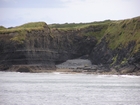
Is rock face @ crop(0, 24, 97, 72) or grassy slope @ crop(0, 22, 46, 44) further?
grassy slope @ crop(0, 22, 46, 44)

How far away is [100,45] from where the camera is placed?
569 ft

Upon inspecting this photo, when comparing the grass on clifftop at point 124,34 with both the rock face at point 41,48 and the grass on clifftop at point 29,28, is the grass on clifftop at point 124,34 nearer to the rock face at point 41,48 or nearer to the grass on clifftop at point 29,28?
the rock face at point 41,48

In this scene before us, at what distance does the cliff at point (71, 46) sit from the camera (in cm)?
14775

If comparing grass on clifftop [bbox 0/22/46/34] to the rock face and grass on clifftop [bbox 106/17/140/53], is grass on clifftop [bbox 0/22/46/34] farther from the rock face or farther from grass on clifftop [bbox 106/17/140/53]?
grass on clifftop [bbox 106/17/140/53]

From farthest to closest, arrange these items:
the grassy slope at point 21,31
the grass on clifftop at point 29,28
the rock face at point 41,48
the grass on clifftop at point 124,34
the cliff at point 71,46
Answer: the grass on clifftop at point 29,28 < the grassy slope at point 21,31 < the rock face at point 41,48 < the grass on clifftop at point 124,34 < the cliff at point 71,46

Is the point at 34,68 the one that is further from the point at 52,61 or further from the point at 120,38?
the point at 120,38

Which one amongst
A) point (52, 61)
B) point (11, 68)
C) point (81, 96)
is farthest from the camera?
point (52, 61)

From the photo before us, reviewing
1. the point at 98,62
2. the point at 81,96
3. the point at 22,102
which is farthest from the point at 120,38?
the point at 22,102

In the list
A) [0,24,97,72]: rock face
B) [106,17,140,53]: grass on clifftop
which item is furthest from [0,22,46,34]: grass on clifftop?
[106,17,140,53]: grass on clifftop

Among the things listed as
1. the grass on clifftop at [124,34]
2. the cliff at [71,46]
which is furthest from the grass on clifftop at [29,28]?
the grass on clifftop at [124,34]

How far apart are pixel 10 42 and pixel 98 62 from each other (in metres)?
34.8

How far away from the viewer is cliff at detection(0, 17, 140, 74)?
148 meters

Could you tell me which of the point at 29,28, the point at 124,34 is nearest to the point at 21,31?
the point at 29,28

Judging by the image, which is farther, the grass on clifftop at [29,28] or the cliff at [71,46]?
the grass on clifftop at [29,28]
